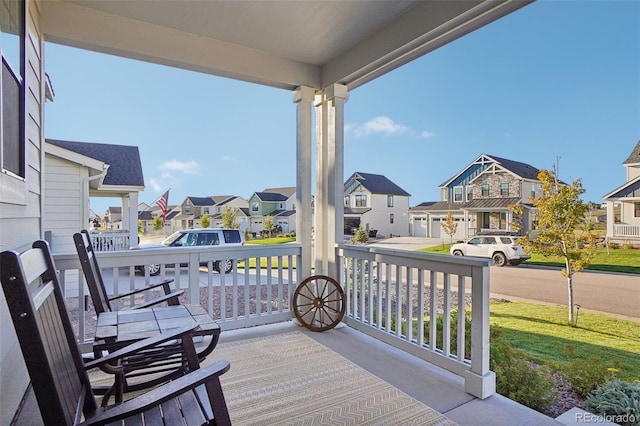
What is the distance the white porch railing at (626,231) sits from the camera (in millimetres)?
1747

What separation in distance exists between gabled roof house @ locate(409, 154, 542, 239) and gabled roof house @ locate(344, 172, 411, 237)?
0.23 meters

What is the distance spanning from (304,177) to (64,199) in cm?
335

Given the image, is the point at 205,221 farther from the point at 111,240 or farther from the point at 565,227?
the point at 565,227

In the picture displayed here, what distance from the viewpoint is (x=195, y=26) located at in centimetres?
291

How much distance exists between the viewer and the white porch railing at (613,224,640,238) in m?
1.75

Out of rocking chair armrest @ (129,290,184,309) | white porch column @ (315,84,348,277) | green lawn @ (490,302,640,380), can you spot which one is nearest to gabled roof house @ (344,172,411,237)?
white porch column @ (315,84,348,277)

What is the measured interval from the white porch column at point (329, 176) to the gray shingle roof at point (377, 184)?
23 centimetres

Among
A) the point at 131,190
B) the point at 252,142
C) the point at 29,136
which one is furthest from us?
the point at 131,190

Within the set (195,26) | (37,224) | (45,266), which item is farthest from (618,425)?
(195,26)

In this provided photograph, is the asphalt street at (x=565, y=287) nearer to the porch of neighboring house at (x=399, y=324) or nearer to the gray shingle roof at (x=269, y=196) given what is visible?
the porch of neighboring house at (x=399, y=324)

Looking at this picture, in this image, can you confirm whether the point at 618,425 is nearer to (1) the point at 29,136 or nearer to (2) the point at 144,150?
(1) the point at 29,136

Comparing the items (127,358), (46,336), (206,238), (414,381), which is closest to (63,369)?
(46,336)

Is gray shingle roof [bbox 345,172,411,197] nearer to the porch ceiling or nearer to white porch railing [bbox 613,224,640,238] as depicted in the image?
the porch ceiling

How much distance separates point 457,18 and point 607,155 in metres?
1.22
